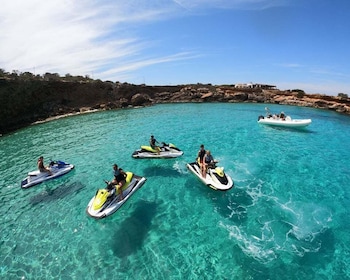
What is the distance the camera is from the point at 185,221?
43.9ft

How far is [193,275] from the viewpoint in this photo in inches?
394

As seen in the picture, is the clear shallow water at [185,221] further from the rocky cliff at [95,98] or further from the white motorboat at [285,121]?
the rocky cliff at [95,98]

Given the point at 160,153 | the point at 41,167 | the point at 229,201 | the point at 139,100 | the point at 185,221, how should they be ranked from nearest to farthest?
the point at 185,221 → the point at 229,201 → the point at 41,167 → the point at 160,153 → the point at 139,100

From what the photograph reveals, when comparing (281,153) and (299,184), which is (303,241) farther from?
(281,153)

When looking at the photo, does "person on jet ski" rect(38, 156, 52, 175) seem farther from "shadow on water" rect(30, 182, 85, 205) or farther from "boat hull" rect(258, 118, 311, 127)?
"boat hull" rect(258, 118, 311, 127)

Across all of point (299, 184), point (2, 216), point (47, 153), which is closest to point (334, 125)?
point (299, 184)

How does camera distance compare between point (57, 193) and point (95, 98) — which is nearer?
point (57, 193)

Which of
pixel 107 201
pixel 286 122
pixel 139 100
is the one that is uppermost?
pixel 107 201

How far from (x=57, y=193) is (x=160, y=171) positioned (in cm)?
757

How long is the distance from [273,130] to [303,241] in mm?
24155

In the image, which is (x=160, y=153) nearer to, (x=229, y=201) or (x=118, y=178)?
(x=118, y=178)

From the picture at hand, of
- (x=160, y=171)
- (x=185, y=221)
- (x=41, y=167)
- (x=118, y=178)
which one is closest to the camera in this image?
(x=185, y=221)

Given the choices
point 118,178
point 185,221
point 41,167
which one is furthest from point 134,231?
point 41,167

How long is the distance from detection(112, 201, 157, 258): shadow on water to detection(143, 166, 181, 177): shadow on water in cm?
412
